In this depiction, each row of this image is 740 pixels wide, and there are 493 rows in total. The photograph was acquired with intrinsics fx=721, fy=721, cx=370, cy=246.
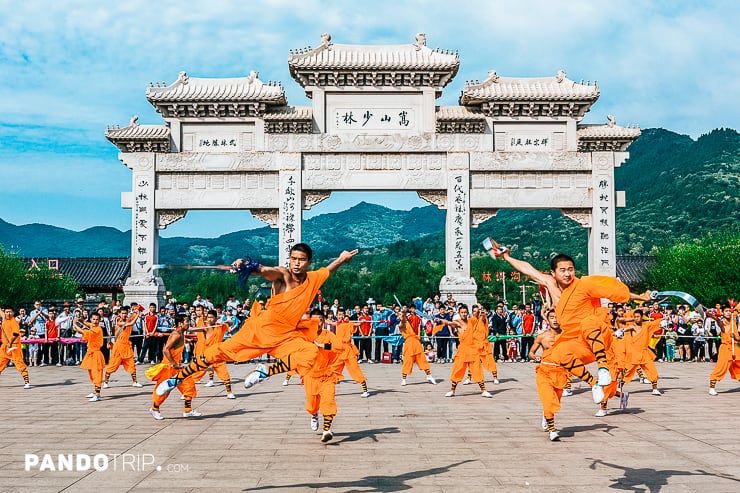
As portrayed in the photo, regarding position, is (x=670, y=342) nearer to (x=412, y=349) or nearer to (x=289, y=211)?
(x=412, y=349)

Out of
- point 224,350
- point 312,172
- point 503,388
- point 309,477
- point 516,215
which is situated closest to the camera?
point 309,477

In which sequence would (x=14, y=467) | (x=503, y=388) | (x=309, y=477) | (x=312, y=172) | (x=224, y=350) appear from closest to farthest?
(x=309, y=477)
(x=14, y=467)
(x=224, y=350)
(x=503, y=388)
(x=312, y=172)

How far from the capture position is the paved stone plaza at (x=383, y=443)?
17.9 feet

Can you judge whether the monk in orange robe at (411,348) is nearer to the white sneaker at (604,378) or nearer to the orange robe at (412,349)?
the orange robe at (412,349)

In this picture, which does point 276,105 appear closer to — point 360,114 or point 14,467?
point 360,114

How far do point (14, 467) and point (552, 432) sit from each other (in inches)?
196

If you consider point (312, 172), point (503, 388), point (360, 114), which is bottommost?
point (503, 388)

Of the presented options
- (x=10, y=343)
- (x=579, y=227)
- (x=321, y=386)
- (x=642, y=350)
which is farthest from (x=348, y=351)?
(x=579, y=227)

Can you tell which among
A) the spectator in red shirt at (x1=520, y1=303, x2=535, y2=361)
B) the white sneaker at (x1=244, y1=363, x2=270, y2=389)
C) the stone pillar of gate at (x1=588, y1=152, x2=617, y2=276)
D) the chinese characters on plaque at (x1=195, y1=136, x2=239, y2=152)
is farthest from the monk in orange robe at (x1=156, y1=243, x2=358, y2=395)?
the stone pillar of gate at (x1=588, y1=152, x2=617, y2=276)

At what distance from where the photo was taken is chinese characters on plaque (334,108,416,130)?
2547cm

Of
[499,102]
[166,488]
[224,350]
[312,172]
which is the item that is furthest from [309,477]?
[499,102]

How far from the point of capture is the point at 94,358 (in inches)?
456

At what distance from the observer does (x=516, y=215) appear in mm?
116875

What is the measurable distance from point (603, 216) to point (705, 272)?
11.4m
